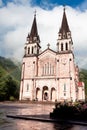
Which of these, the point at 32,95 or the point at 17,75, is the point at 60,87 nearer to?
the point at 32,95

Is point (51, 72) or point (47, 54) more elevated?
point (47, 54)

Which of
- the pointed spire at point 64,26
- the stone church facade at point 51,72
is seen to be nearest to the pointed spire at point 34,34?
the stone church facade at point 51,72

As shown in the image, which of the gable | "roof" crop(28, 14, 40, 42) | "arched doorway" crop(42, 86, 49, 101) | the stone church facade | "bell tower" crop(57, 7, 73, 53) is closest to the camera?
the stone church facade

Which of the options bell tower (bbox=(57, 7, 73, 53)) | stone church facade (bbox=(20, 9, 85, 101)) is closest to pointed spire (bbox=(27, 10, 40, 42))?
stone church facade (bbox=(20, 9, 85, 101))

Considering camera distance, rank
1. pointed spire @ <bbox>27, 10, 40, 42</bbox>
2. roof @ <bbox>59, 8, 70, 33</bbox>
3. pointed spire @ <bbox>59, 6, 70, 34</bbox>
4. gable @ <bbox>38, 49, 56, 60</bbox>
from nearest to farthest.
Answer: gable @ <bbox>38, 49, 56, 60</bbox>, pointed spire @ <bbox>59, 6, 70, 34</bbox>, roof @ <bbox>59, 8, 70, 33</bbox>, pointed spire @ <bbox>27, 10, 40, 42</bbox>

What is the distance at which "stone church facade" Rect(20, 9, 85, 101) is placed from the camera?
44.8 m

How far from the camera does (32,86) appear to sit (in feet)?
156

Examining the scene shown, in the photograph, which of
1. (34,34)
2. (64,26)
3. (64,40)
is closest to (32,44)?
(34,34)

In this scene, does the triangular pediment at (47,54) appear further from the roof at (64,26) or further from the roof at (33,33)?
the roof at (64,26)

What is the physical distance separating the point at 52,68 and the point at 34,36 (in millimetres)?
12720

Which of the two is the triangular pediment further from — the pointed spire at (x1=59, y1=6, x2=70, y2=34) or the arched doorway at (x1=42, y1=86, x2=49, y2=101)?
the arched doorway at (x1=42, y1=86, x2=49, y2=101)

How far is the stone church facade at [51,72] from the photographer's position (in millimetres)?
44791

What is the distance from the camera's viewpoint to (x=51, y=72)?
48.4 metres

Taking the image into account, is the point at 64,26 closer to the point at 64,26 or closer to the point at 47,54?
the point at 64,26
